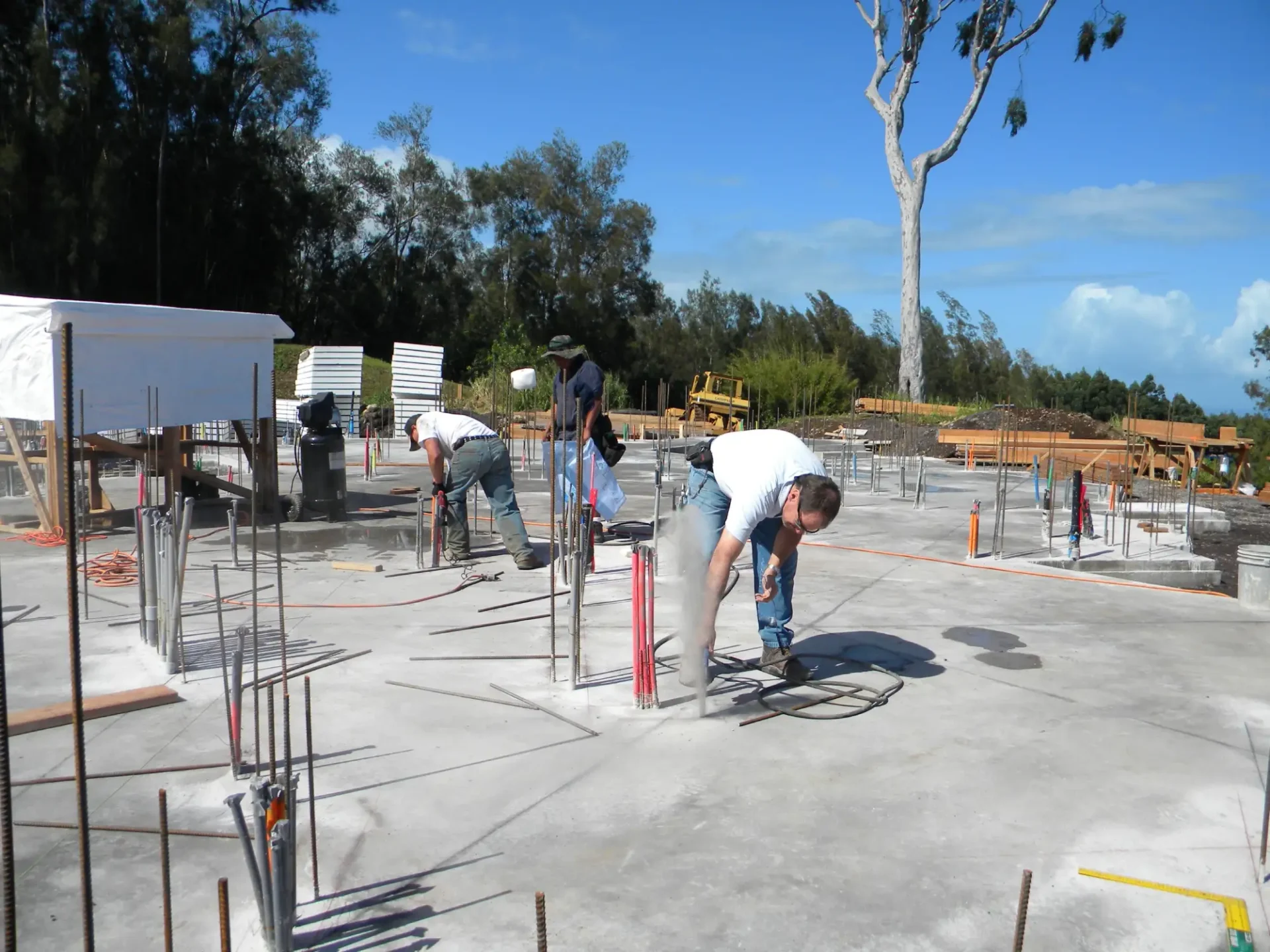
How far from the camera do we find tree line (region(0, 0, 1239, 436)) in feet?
96.4

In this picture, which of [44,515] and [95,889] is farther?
[44,515]

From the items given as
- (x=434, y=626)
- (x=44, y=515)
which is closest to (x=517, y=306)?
(x=44, y=515)

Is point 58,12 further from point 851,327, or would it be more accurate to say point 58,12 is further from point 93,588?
point 851,327

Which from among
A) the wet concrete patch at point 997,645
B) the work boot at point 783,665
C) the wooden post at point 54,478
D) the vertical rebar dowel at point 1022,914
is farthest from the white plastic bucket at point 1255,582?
the wooden post at point 54,478

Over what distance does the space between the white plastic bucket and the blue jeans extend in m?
3.90

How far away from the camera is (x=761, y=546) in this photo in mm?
5340

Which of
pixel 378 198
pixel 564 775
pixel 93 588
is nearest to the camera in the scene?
pixel 564 775

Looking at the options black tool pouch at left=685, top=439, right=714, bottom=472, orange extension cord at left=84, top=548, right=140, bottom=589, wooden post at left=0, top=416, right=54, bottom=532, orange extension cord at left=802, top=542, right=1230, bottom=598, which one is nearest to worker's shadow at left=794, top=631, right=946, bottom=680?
black tool pouch at left=685, top=439, right=714, bottom=472

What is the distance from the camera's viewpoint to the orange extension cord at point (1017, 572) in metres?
8.05

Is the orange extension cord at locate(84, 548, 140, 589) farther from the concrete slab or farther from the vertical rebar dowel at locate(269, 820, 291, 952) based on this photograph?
the vertical rebar dowel at locate(269, 820, 291, 952)

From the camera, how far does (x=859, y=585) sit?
309 inches

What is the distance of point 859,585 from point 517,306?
3904 centimetres

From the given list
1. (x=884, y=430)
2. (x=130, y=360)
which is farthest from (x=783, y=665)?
(x=884, y=430)

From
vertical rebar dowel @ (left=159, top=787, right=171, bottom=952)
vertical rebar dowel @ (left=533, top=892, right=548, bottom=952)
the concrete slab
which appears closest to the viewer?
vertical rebar dowel @ (left=533, top=892, right=548, bottom=952)
